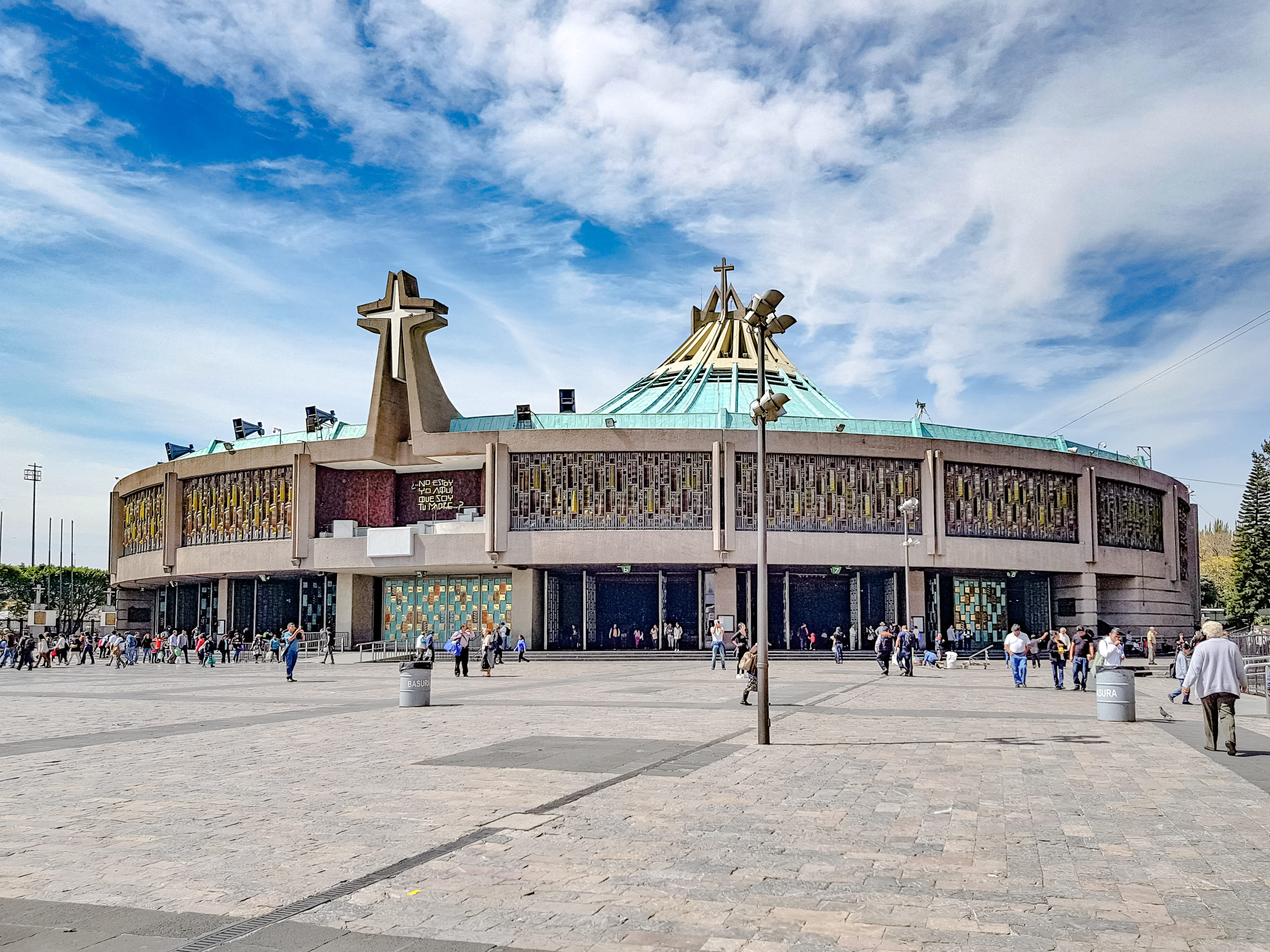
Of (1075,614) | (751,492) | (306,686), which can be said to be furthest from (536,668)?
(1075,614)

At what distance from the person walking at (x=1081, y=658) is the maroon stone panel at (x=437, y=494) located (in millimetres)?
32353

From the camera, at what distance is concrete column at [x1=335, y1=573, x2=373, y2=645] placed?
5356cm

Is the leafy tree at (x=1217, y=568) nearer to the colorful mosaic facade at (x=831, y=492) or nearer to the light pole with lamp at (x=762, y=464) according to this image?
the colorful mosaic facade at (x=831, y=492)

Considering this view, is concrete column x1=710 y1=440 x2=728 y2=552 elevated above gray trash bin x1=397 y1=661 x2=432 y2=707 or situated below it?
above

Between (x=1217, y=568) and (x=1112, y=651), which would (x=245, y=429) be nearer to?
(x=1112, y=651)

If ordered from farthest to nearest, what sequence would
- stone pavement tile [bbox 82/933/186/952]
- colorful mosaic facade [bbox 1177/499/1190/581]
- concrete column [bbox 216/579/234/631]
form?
colorful mosaic facade [bbox 1177/499/1190/581] < concrete column [bbox 216/579/234/631] < stone pavement tile [bbox 82/933/186/952]

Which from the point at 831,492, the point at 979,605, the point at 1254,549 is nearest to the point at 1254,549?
the point at 1254,549

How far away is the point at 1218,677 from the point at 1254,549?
222 ft

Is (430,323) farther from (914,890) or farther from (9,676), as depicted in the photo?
(914,890)

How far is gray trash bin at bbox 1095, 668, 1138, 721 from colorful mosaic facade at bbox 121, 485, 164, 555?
52.1 m

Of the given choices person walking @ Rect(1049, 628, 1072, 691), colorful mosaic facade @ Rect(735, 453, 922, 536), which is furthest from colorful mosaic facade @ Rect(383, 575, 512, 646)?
person walking @ Rect(1049, 628, 1072, 691)

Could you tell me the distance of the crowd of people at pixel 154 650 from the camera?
42812 millimetres

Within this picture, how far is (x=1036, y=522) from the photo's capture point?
53.8 m

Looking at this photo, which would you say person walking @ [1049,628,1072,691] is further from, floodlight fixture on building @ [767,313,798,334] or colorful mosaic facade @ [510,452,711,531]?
colorful mosaic facade @ [510,452,711,531]
